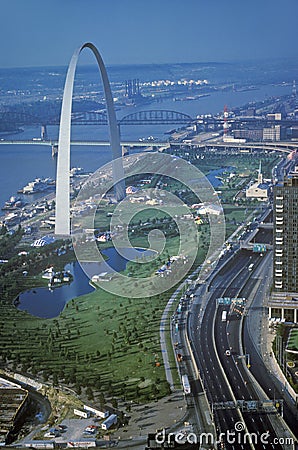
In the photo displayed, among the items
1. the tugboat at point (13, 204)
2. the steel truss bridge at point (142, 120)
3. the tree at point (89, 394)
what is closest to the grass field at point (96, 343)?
the tree at point (89, 394)

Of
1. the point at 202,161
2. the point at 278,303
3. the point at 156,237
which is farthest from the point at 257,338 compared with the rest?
the point at 202,161

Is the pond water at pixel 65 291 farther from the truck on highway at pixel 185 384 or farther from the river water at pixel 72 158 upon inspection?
the truck on highway at pixel 185 384

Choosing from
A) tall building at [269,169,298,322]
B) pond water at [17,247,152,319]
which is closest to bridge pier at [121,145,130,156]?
pond water at [17,247,152,319]

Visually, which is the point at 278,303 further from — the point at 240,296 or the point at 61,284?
the point at 61,284

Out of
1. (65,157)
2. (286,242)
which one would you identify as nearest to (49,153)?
(65,157)

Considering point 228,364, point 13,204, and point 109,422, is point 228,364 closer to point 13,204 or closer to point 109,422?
point 109,422

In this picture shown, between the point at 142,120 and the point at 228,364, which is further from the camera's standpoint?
the point at 142,120

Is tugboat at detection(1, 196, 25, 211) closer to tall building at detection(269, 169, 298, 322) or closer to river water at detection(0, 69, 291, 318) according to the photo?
river water at detection(0, 69, 291, 318)
